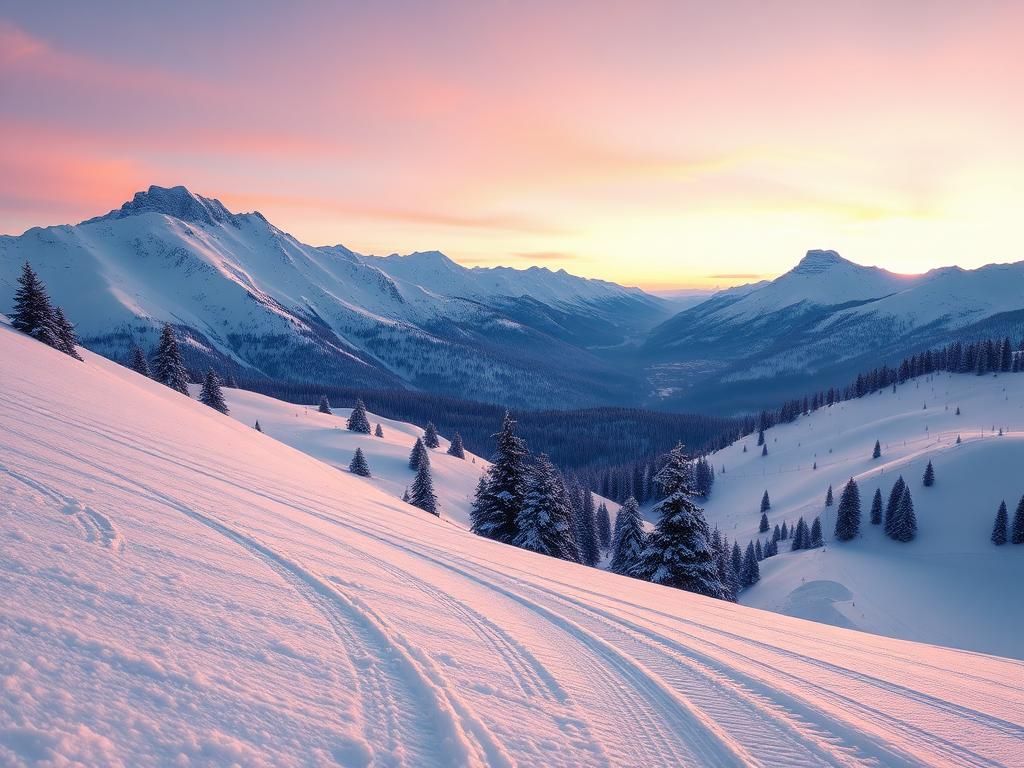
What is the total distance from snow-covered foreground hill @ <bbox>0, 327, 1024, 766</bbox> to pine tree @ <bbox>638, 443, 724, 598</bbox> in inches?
411

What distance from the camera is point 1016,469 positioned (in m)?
60.7

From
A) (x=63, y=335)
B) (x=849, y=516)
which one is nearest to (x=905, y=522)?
(x=849, y=516)

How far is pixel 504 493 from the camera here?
26.1 meters

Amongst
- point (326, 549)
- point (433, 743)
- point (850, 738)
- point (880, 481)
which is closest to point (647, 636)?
point (850, 738)

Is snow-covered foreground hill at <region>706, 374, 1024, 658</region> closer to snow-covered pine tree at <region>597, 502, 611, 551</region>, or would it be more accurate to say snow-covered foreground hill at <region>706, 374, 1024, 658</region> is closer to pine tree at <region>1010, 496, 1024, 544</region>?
pine tree at <region>1010, 496, 1024, 544</region>

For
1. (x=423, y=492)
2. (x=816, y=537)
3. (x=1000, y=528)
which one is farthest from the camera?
(x=816, y=537)

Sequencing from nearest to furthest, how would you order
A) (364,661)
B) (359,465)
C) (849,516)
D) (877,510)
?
(364,661) < (359,465) < (849,516) < (877,510)

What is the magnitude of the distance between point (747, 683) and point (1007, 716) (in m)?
3.51

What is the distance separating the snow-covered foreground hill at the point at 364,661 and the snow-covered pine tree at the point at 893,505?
59.7 m

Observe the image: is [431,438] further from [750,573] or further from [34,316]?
[34,316]


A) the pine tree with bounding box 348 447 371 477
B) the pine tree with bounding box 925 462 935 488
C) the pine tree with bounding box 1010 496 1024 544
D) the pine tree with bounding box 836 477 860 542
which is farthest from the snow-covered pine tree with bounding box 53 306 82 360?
the pine tree with bounding box 925 462 935 488

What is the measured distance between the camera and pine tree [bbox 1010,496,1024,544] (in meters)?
51.3

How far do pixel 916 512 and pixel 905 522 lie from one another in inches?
185

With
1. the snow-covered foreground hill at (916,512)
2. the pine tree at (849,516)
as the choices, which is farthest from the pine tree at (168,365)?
the pine tree at (849,516)
